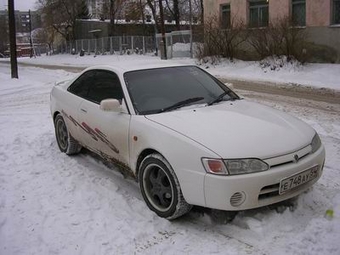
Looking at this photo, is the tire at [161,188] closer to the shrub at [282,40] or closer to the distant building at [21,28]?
the shrub at [282,40]

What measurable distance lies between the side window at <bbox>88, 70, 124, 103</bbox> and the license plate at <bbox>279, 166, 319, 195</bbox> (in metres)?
2.06

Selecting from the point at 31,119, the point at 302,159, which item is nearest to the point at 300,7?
the point at 31,119

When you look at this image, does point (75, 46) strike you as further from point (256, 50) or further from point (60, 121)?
point (60, 121)

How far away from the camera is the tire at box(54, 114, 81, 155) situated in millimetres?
6191

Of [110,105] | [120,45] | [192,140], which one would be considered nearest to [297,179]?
[192,140]

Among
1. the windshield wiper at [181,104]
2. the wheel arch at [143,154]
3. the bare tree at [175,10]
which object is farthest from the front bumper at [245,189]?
the bare tree at [175,10]

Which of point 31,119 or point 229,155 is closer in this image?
point 229,155

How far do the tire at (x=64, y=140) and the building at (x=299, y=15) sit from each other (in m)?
14.0

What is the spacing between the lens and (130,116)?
4582mm

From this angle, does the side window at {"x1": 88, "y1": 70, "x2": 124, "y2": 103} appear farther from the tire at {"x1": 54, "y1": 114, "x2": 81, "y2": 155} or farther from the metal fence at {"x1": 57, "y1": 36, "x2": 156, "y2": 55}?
the metal fence at {"x1": 57, "y1": 36, "x2": 156, "y2": 55}

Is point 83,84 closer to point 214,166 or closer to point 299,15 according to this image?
point 214,166

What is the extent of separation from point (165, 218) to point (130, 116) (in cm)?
115

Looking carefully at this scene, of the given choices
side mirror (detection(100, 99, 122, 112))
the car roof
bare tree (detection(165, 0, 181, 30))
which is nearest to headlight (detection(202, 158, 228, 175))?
side mirror (detection(100, 99, 122, 112))

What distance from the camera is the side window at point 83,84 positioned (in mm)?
5727
